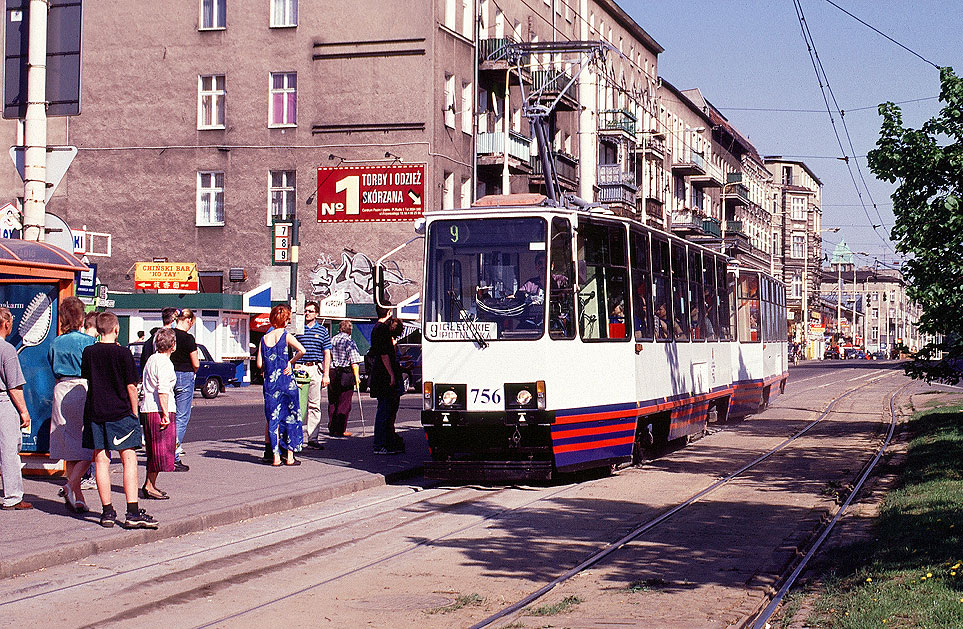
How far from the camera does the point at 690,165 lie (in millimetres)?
72438

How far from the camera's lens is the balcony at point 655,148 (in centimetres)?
6481

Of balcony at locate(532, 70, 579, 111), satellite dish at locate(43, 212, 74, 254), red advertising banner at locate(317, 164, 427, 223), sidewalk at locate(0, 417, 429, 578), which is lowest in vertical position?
sidewalk at locate(0, 417, 429, 578)

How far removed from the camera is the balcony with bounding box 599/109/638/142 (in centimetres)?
5819

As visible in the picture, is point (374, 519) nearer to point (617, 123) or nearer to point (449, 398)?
point (449, 398)

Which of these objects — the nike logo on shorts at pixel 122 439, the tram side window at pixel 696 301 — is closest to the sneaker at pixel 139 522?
the nike logo on shorts at pixel 122 439

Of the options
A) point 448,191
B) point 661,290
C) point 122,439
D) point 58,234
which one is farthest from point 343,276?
point 122,439

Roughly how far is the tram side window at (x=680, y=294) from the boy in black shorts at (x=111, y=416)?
8.97 meters

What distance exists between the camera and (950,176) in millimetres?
14898

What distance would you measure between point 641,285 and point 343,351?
4676 mm

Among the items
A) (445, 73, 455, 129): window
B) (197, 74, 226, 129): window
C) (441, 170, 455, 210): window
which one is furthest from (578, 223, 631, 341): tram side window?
(197, 74, 226, 129): window

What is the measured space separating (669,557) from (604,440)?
16.9 ft

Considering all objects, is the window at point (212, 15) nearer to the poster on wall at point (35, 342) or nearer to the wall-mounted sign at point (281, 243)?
the wall-mounted sign at point (281, 243)

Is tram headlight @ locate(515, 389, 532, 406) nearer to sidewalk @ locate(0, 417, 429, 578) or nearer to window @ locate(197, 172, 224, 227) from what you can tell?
sidewalk @ locate(0, 417, 429, 578)

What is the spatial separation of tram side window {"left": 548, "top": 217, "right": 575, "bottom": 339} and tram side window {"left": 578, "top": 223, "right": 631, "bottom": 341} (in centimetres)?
15
